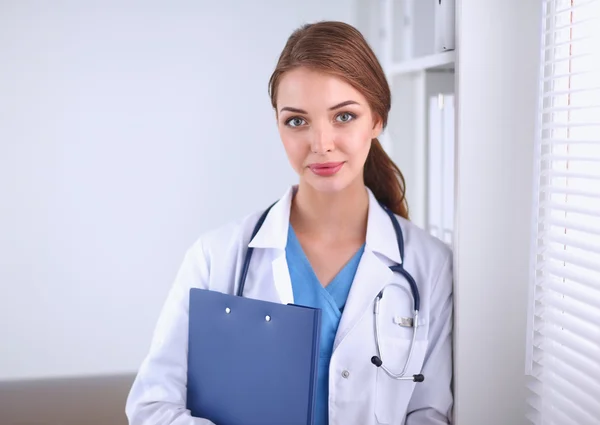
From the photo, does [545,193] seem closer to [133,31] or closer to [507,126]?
[507,126]

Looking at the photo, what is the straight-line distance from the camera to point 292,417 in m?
1.26

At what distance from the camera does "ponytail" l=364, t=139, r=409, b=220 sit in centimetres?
163

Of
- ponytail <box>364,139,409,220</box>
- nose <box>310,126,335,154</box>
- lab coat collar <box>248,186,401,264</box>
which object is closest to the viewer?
nose <box>310,126,335,154</box>

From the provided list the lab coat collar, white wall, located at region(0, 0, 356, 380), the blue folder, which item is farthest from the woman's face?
white wall, located at region(0, 0, 356, 380)

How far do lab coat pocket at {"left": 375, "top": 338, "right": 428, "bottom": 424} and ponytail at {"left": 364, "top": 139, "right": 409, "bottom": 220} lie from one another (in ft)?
1.22

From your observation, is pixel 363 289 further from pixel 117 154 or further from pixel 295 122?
pixel 117 154

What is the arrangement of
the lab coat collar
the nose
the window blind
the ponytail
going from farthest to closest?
the ponytail, the lab coat collar, the nose, the window blind

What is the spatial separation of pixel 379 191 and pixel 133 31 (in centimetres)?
158

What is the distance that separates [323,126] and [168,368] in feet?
1.93

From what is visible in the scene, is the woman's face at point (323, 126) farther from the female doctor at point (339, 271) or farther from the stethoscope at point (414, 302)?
the stethoscope at point (414, 302)

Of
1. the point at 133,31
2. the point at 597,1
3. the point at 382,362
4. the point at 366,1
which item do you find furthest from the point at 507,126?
the point at 133,31

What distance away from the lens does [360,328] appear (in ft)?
4.59

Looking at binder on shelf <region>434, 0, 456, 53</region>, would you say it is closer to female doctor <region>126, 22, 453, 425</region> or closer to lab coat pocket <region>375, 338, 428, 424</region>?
female doctor <region>126, 22, 453, 425</region>

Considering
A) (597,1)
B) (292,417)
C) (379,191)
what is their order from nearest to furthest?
(597,1)
(292,417)
(379,191)
